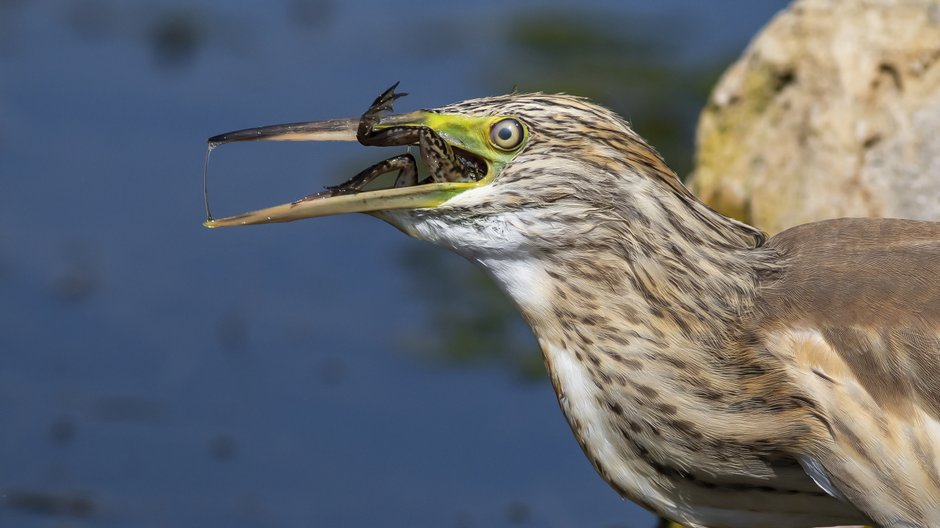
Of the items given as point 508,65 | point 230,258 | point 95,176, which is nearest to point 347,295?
point 230,258

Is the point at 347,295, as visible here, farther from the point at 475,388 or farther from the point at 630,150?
the point at 630,150

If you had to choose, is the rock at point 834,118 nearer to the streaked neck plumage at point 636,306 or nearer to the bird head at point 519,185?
the streaked neck plumage at point 636,306

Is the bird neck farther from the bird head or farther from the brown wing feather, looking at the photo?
the brown wing feather

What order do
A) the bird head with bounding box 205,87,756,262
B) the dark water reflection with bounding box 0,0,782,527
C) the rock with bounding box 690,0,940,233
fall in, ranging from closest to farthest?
the bird head with bounding box 205,87,756,262 < the rock with bounding box 690,0,940,233 < the dark water reflection with bounding box 0,0,782,527

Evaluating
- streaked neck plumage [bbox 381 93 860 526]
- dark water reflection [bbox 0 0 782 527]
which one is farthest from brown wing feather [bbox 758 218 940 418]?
dark water reflection [bbox 0 0 782 527]

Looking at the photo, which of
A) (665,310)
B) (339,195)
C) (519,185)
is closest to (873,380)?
(665,310)

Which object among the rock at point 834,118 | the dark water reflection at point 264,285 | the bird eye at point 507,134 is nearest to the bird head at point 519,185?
the bird eye at point 507,134

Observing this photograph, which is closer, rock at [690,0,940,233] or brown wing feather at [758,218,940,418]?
brown wing feather at [758,218,940,418]
